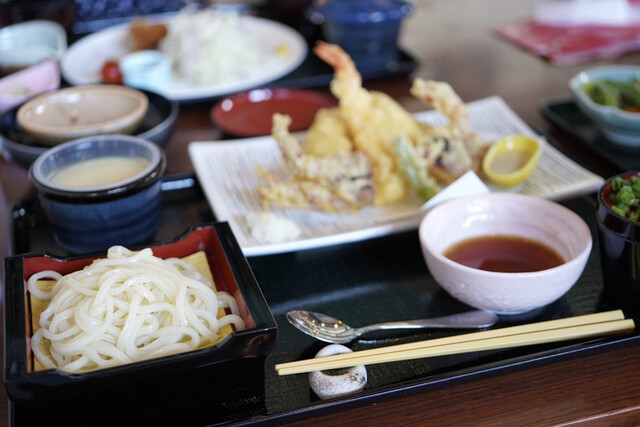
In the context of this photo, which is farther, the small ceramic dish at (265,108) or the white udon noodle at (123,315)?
the small ceramic dish at (265,108)

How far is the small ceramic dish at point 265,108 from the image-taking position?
2113 millimetres

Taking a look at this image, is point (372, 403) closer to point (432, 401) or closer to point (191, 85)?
point (432, 401)

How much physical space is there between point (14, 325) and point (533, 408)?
874 millimetres

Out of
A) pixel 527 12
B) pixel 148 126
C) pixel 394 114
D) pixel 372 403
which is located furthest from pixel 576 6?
pixel 372 403

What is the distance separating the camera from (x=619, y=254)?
49.3 inches

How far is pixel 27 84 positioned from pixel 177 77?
55 cm

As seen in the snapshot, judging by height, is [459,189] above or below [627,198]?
below

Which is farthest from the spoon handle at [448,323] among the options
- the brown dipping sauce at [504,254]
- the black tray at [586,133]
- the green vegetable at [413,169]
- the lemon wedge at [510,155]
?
the black tray at [586,133]

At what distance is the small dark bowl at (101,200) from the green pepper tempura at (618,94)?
1.32 m

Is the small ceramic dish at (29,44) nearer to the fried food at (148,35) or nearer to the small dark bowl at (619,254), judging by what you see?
the fried food at (148,35)

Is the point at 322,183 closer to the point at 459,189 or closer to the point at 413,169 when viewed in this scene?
the point at 413,169

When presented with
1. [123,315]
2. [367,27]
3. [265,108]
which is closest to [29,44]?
[265,108]

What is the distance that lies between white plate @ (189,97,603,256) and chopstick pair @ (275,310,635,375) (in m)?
0.39

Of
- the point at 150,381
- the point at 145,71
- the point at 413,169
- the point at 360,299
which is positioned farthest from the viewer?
the point at 145,71
